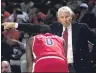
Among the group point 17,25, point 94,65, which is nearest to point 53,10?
point 94,65

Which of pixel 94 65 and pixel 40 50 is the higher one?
pixel 40 50

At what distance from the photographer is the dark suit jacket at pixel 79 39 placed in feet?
18.9

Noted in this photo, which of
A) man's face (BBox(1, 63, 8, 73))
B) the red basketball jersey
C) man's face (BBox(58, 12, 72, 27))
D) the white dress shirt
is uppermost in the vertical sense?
man's face (BBox(58, 12, 72, 27))

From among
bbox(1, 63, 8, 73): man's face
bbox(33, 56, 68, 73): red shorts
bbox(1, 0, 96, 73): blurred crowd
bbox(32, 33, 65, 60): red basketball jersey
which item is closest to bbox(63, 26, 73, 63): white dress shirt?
bbox(32, 33, 65, 60): red basketball jersey

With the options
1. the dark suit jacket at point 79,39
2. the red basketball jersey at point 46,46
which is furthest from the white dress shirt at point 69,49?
the red basketball jersey at point 46,46

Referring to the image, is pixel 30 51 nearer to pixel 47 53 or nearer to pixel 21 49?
pixel 47 53

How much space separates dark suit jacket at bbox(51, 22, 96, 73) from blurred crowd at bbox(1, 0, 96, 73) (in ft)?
3.86

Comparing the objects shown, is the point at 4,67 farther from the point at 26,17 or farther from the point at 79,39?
the point at 26,17

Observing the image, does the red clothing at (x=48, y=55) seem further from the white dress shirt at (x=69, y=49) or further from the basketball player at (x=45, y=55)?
the white dress shirt at (x=69, y=49)

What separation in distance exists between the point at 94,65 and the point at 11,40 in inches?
67.8

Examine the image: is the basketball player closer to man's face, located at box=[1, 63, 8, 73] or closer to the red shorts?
the red shorts

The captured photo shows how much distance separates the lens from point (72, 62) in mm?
5598

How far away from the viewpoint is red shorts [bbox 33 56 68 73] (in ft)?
14.3

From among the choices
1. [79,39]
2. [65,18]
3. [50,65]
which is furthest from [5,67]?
[50,65]
